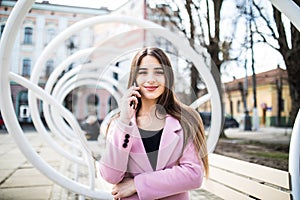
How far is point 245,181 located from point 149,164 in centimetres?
117

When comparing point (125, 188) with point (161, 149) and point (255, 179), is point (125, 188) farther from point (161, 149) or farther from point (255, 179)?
point (255, 179)

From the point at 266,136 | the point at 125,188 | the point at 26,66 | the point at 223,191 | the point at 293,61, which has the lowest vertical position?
the point at 266,136

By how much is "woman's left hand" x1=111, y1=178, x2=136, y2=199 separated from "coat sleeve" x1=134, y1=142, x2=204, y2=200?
0.02 meters

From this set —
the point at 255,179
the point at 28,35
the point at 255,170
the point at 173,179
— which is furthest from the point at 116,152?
the point at 28,35

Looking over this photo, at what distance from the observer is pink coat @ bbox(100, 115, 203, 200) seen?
779 millimetres

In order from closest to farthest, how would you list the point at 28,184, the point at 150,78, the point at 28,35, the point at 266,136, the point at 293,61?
the point at 150,78 → the point at 28,184 → the point at 293,61 → the point at 266,136 → the point at 28,35

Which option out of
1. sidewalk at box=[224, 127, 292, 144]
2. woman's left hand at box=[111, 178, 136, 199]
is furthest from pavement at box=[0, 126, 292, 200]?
sidewalk at box=[224, 127, 292, 144]

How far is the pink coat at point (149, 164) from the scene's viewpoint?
779 millimetres

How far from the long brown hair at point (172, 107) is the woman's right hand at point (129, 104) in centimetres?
2

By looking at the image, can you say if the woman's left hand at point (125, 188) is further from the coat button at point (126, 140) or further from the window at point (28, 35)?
the window at point (28, 35)

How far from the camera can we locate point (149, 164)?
786mm

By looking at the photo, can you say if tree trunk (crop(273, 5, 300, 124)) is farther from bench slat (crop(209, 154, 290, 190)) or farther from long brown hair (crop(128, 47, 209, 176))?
long brown hair (crop(128, 47, 209, 176))

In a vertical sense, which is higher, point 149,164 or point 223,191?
point 149,164

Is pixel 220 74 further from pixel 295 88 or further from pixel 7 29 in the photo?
pixel 295 88
